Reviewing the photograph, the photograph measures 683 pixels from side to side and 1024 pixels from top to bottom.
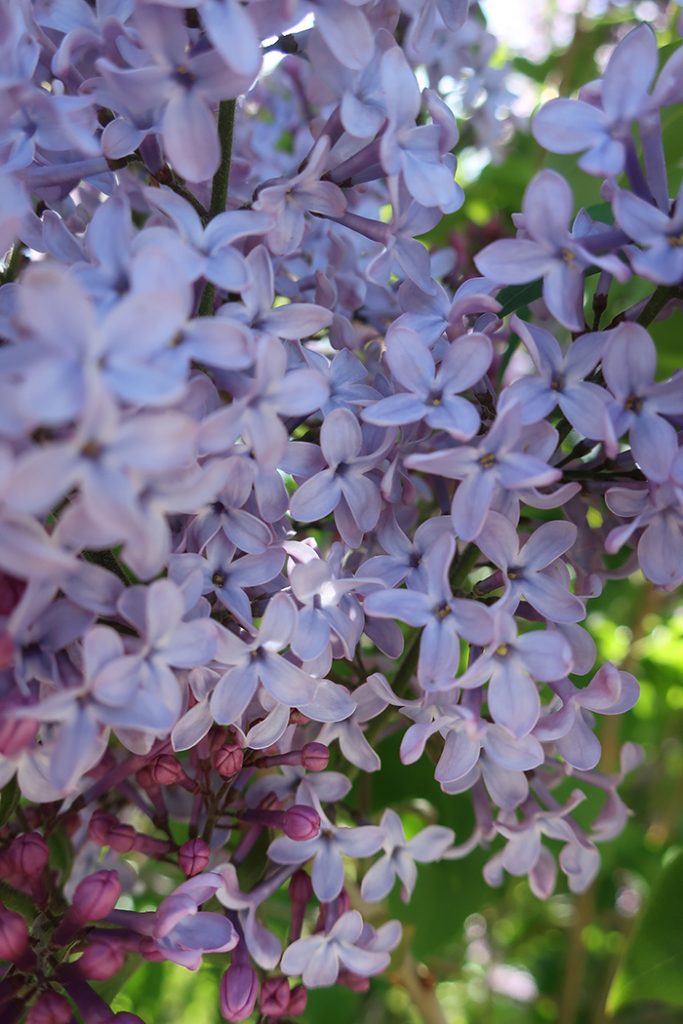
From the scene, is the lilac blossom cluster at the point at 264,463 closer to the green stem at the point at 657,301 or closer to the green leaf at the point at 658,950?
the green stem at the point at 657,301

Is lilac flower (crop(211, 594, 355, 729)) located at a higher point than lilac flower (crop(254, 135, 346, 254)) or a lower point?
lower

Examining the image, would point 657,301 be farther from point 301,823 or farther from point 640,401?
point 301,823

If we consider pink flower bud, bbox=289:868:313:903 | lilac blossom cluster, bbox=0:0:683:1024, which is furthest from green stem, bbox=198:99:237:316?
pink flower bud, bbox=289:868:313:903

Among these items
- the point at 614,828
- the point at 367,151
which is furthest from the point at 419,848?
the point at 367,151

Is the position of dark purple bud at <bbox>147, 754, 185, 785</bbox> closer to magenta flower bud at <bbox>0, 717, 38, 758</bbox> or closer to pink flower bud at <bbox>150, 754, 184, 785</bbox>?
pink flower bud at <bbox>150, 754, 184, 785</bbox>

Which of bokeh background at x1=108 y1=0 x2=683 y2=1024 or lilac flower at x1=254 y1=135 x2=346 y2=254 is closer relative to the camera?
lilac flower at x1=254 y1=135 x2=346 y2=254
